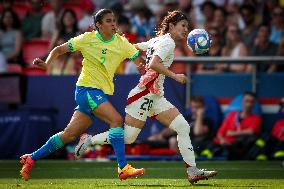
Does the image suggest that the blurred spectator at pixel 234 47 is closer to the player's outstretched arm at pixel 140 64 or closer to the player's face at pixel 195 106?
the player's face at pixel 195 106

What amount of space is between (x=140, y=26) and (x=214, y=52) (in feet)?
6.39

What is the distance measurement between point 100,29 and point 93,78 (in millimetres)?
652

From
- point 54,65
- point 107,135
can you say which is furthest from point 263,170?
point 54,65

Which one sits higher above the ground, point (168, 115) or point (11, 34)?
A: point (11, 34)

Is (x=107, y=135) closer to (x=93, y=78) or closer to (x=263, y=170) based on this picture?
(x=93, y=78)

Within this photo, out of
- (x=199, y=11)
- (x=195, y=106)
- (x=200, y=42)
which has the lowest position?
(x=195, y=106)

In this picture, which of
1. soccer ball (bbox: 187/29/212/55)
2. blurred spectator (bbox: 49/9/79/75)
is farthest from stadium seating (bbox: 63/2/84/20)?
soccer ball (bbox: 187/29/212/55)

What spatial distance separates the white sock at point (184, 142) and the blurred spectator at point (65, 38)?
8312 mm

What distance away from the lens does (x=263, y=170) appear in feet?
47.8

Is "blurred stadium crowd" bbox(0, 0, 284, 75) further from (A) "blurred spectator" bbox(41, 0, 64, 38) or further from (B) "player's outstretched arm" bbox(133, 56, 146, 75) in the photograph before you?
(B) "player's outstretched arm" bbox(133, 56, 146, 75)

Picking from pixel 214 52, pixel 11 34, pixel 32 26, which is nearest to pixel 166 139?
pixel 214 52

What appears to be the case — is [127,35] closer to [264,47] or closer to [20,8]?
[264,47]

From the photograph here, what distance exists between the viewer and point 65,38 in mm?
20672

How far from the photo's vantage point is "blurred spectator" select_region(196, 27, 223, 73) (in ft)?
64.6
